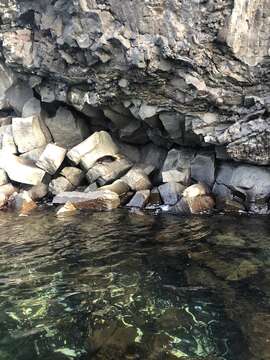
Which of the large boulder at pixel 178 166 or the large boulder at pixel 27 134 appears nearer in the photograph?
the large boulder at pixel 178 166

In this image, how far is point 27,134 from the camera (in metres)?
28.7

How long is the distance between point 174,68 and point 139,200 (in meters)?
6.98

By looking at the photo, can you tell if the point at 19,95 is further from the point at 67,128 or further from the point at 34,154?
the point at 34,154

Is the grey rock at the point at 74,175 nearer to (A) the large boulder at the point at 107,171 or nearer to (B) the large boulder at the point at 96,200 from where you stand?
(A) the large boulder at the point at 107,171

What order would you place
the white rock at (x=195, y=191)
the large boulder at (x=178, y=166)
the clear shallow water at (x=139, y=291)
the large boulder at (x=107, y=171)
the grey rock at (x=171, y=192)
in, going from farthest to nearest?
the large boulder at (x=107, y=171) < the large boulder at (x=178, y=166) < the grey rock at (x=171, y=192) < the white rock at (x=195, y=191) < the clear shallow water at (x=139, y=291)

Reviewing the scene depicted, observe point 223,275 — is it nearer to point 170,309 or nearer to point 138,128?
point 170,309

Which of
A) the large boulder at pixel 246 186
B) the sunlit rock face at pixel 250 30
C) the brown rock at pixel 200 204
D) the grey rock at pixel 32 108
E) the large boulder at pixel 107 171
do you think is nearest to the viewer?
the sunlit rock face at pixel 250 30

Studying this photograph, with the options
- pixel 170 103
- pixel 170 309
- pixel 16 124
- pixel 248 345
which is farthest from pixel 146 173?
pixel 248 345

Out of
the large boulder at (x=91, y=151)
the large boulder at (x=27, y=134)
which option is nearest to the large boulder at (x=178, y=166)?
the large boulder at (x=91, y=151)

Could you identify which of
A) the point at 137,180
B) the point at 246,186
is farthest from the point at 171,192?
the point at 246,186

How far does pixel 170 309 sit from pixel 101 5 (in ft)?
57.8

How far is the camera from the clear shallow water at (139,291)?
8.97 m

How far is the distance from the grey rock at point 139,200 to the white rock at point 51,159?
5.99 m

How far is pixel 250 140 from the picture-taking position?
66.8 ft
